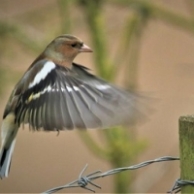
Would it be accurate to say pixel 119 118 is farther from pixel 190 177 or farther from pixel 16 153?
pixel 16 153

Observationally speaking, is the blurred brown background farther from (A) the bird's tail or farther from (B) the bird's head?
(A) the bird's tail

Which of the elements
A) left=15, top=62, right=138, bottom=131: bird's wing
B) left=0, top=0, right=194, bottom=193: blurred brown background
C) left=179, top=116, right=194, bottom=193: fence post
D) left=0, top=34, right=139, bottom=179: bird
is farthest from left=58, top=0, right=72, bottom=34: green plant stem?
left=179, top=116, right=194, bottom=193: fence post

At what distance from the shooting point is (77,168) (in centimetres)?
719

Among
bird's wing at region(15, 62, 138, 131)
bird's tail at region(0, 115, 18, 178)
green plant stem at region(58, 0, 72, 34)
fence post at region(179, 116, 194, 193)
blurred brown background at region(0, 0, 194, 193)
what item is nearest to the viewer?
fence post at region(179, 116, 194, 193)

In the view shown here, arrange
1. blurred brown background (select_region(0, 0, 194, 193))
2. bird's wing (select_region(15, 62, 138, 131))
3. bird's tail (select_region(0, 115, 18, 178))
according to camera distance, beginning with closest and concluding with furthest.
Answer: bird's wing (select_region(15, 62, 138, 131))
bird's tail (select_region(0, 115, 18, 178))
blurred brown background (select_region(0, 0, 194, 193))

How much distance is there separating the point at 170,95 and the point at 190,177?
15.2ft

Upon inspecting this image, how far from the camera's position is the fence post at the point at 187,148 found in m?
2.37

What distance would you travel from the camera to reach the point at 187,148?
7.85 feet

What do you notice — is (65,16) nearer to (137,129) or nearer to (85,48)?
(85,48)

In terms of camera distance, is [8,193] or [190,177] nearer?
[190,177]

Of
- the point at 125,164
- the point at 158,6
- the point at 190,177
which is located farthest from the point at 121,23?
the point at 190,177

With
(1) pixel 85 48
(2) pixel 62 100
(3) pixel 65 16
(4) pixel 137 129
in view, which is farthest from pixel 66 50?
(4) pixel 137 129

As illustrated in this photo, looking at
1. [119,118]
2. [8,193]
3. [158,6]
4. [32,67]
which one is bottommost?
[8,193]

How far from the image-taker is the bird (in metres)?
3.05
